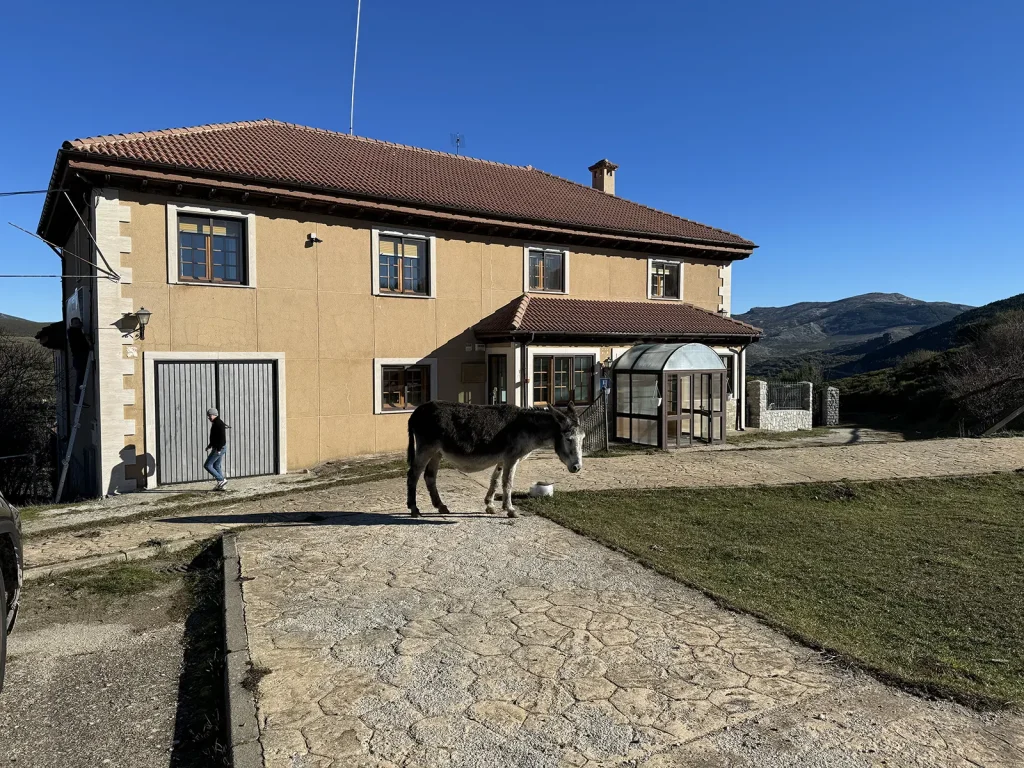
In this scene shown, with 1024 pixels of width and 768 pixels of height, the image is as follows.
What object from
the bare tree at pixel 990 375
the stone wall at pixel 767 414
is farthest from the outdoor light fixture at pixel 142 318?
the bare tree at pixel 990 375

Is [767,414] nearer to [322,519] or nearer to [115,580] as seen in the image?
[322,519]

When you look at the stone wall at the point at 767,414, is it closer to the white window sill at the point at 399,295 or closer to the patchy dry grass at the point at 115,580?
the white window sill at the point at 399,295

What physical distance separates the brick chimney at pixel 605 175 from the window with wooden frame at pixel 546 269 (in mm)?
6522

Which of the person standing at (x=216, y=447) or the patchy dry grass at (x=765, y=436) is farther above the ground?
the person standing at (x=216, y=447)

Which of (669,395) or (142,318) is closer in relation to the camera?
(142,318)

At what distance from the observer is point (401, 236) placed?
1590cm

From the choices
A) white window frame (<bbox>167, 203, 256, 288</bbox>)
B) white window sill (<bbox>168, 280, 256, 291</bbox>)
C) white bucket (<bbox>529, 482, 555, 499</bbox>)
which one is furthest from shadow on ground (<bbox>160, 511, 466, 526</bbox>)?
white window frame (<bbox>167, 203, 256, 288</bbox>)

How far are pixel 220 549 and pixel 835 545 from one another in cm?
799

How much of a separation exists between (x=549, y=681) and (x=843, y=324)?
534 ft

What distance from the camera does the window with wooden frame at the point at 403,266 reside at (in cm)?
1577

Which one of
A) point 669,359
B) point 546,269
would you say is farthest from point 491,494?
point 546,269

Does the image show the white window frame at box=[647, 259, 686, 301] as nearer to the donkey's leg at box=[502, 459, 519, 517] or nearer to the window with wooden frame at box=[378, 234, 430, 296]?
the window with wooden frame at box=[378, 234, 430, 296]

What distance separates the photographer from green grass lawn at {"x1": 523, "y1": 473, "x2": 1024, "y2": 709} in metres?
5.01

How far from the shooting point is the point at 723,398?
1808 cm
